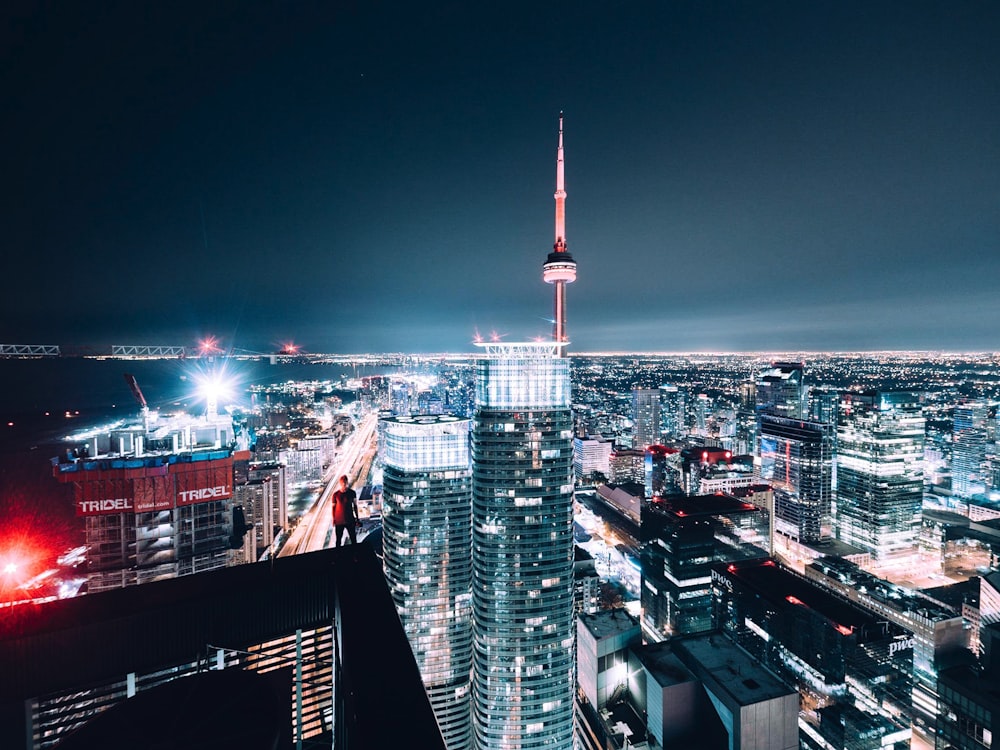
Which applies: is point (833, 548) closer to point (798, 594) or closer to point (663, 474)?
point (663, 474)

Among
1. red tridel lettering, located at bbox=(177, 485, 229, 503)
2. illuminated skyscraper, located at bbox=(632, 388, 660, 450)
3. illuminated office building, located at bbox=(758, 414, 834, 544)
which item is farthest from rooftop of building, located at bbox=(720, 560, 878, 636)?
illuminated skyscraper, located at bbox=(632, 388, 660, 450)

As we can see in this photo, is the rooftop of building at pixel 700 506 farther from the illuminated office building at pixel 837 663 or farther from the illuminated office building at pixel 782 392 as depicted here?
the illuminated office building at pixel 782 392

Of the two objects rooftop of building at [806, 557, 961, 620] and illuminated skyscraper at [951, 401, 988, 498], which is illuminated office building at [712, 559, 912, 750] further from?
illuminated skyscraper at [951, 401, 988, 498]

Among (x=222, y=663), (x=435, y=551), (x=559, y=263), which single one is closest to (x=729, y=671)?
(x=435, y=551)

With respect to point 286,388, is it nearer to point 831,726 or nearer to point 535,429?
point 535,429

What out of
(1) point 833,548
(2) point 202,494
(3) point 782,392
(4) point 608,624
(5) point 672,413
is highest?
(3) point 782,392

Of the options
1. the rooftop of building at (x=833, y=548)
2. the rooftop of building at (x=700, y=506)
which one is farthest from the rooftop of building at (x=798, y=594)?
the rooftop of building at (x=833, y=548)
